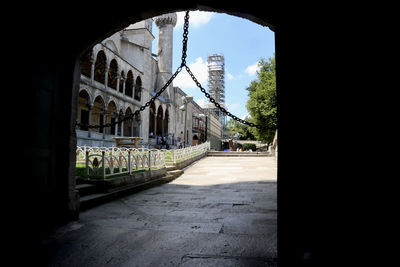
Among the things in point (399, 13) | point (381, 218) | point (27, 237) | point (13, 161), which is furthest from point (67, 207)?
point (399, 13)

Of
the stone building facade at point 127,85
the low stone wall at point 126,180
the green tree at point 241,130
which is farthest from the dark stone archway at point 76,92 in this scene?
the green tree at point 241,130

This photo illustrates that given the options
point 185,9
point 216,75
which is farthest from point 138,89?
point 216,75

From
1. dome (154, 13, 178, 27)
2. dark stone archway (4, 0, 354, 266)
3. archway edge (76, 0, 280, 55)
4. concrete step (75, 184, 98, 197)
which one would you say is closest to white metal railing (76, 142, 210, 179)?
concrete step (75, 184, 98, 197)

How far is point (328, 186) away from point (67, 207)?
140 inches

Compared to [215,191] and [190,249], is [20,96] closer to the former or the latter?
[190,249]

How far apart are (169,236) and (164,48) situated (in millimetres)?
32547

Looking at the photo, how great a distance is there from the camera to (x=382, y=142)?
5.52ft

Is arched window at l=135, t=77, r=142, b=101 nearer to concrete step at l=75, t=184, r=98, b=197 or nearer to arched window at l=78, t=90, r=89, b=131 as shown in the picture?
arched window at l=78, t=90, r=89, b=131

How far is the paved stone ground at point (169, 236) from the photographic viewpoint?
8.63 feet

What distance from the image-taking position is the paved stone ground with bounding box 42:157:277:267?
2.63 metres

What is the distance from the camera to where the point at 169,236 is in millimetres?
3352

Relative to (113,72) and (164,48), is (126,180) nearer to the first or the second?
(113,72)

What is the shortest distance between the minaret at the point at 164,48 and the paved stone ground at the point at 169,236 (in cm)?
2922

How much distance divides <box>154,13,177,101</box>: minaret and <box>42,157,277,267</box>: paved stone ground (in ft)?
95.9
